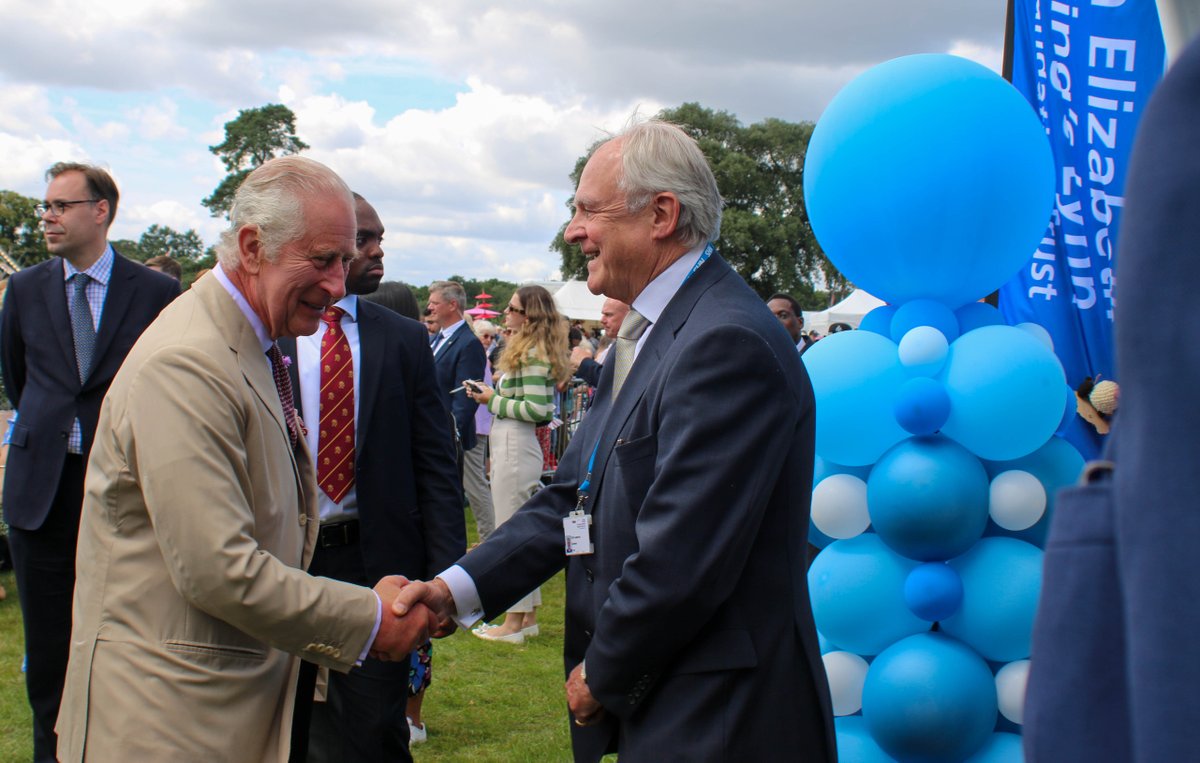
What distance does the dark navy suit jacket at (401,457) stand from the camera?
381 centimetres

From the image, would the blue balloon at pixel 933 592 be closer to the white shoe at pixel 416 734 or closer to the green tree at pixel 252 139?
the white shoe at pixel 416 734

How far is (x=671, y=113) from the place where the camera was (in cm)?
5178

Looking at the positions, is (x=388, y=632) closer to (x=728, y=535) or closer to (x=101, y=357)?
(x=728, y=535)

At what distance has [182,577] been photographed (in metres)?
2.19

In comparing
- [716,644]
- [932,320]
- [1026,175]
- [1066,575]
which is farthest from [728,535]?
[1026,175]

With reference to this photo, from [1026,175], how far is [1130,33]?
0.94m

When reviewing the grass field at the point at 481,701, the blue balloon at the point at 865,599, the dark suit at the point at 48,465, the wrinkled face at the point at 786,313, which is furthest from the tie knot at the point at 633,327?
the wrinkled face at the point at 786,313

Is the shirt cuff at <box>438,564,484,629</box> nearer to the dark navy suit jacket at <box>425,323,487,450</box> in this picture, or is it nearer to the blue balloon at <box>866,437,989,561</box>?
the blue balloon at <box>866,437,989,561</box>

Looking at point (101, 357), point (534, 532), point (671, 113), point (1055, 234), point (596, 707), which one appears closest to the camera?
point (596, 707)

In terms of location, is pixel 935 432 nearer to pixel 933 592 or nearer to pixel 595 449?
pixel 933 592

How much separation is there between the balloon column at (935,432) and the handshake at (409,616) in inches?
55.1

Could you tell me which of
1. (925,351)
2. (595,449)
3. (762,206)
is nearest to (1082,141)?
(925,351)

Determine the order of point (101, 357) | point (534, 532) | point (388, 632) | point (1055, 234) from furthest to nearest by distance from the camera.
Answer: point (101, 357) → point (1055, 234) → point (534, 532) → point (388, 632)

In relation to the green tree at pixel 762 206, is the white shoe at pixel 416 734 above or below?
below
